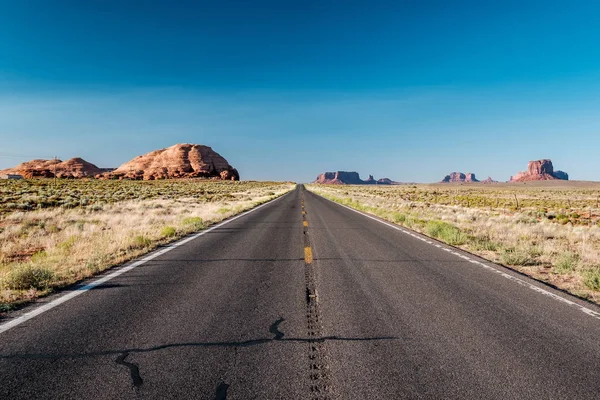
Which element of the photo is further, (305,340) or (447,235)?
(447,235)

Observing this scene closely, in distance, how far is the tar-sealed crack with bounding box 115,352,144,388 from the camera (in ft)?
9.09

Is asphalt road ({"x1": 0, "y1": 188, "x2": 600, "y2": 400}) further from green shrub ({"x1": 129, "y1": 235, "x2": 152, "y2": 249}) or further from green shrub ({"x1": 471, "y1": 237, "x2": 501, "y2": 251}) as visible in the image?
green shrub ({"x1": 471, "y1": 237, "x2": 501, "y2": 251})

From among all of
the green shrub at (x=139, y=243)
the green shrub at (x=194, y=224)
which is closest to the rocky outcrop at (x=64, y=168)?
the green shrub at (x=194, y=224)

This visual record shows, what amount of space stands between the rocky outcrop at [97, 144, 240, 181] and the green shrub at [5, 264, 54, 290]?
169 m

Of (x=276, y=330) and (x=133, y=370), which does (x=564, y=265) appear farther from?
(x=133, y=370)

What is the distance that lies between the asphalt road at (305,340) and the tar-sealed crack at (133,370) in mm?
14

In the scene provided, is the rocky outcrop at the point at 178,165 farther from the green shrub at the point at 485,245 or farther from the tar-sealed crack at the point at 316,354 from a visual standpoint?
the tar-sealed crack at the point at 316,354

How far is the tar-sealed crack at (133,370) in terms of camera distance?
2770 millimetres

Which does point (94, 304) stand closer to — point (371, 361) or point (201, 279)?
point (201, 279)

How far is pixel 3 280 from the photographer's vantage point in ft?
17.6

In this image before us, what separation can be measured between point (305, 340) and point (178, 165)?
18383 centimetres

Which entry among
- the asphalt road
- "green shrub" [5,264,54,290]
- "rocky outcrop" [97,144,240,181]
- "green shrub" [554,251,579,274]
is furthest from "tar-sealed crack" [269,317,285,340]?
"rocky outcrop" [97,144,240,181]

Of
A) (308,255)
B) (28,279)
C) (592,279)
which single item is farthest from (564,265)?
(28,279)

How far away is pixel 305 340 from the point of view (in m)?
3.59
